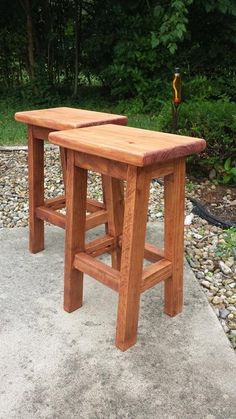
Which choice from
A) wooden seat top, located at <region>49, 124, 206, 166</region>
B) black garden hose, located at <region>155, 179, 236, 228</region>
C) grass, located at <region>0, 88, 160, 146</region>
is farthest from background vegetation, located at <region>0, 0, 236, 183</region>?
wooden seat top, located at <region>49, 124, 206, 166</region>

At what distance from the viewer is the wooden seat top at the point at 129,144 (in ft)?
5.55

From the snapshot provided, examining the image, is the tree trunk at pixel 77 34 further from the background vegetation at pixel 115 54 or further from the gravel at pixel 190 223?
the gravel at pixel 190 223

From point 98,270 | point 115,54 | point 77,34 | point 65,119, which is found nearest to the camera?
point 98,270

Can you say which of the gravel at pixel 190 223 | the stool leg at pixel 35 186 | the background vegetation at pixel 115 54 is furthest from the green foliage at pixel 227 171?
the stool leg at pixel 35 186

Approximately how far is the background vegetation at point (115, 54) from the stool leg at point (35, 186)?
2.64 meters

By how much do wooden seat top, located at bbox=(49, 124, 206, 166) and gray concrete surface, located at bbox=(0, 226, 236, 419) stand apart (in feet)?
2.86

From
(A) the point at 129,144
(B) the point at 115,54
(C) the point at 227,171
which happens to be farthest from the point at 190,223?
(B) the point at 115,54

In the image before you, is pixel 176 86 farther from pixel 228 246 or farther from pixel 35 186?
pixel 35 186

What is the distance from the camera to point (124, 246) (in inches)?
74.4

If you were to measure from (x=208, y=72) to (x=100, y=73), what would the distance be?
6.29 ft

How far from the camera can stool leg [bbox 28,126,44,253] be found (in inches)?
→ 105

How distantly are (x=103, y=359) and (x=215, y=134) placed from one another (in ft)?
7.96

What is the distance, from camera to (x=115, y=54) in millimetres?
7148

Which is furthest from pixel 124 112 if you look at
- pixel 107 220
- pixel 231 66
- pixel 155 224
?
pixel 107 220
